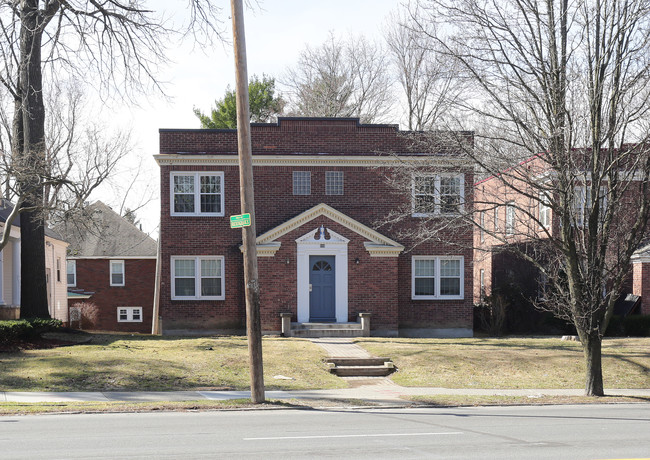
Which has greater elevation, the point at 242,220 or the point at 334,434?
the point at 242,220

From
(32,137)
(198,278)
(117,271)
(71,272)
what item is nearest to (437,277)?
(198,278)

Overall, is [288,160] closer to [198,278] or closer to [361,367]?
[198,278]

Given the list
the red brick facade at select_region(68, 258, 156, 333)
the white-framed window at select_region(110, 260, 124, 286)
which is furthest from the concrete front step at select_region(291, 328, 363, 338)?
the white-framed window at select_region(110, 260, 124, 286)

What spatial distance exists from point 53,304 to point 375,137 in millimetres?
21836

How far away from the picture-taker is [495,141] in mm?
16672

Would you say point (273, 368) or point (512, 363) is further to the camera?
point (512, 363)

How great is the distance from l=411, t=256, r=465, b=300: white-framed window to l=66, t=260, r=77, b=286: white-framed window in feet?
86.7

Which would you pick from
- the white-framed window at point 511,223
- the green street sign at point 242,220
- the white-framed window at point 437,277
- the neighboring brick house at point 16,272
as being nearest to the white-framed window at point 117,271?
the neighboring brick house at point 16,272

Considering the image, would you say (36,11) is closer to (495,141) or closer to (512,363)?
(495,141)

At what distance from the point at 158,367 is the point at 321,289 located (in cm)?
927

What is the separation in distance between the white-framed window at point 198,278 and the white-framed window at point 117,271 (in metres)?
19.8

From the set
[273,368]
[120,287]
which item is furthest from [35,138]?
[120,287]

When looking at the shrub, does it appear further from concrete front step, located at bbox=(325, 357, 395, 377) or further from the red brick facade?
the red brick facade

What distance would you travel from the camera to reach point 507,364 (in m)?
19.4
